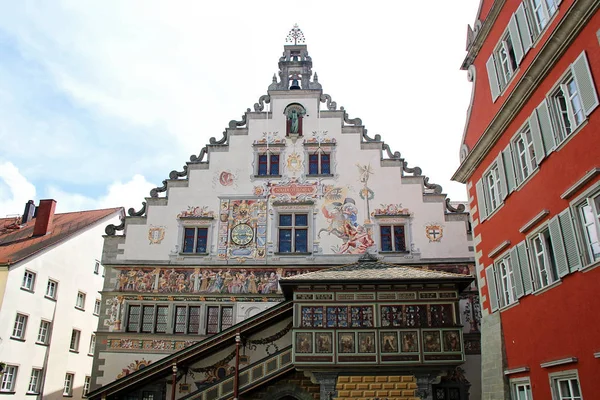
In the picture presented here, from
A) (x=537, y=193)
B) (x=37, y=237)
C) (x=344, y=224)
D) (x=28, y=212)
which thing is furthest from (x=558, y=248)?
(x=28, y=212)

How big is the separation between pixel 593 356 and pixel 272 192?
535 inches

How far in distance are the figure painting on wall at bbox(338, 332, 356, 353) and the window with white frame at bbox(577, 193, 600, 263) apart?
8112 mm

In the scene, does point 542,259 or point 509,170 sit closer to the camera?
point 542,259

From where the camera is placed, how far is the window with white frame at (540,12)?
10561mm

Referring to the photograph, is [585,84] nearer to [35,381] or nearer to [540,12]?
[540,12]

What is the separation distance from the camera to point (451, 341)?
51.1ft

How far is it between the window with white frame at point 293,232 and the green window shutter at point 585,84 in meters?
12.3

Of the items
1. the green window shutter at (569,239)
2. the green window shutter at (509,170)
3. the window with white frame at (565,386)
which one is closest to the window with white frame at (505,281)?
the green window shutter at (509,170)

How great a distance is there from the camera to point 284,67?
23.0 meters

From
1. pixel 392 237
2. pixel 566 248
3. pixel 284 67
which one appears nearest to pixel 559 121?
pixel 566 248

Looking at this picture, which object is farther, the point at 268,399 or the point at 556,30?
the point at 268,399

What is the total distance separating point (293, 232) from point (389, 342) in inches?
241

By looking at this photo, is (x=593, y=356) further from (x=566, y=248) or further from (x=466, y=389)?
(x=466, y=389)

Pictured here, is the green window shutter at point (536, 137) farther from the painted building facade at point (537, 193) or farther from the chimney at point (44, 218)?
the chimney at point (44, 218)
